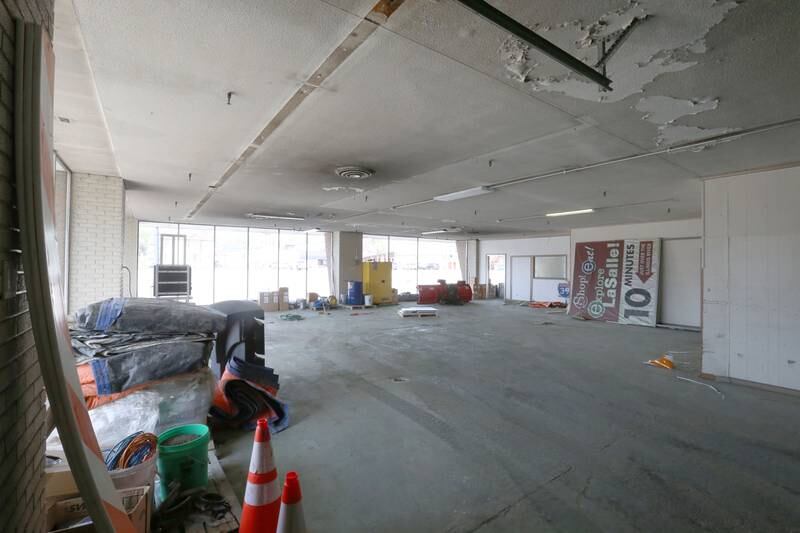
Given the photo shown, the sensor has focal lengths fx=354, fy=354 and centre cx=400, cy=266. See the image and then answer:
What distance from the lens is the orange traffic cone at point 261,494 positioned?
1761mm

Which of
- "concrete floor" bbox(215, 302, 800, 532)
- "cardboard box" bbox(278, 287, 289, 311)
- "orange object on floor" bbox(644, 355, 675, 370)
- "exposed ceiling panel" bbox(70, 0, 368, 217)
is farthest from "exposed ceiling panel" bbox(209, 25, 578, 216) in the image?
"cardboard box" bbox(278, 287, 289, 311)

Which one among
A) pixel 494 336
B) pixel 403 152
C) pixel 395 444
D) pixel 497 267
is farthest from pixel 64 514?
pixel 497 267

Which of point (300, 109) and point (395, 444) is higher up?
point (300, 109)

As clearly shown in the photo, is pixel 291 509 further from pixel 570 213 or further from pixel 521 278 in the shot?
pixel 521 278

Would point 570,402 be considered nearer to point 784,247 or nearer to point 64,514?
point 784,247

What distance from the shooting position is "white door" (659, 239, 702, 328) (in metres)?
8.47

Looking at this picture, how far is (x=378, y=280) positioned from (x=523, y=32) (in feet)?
37.8

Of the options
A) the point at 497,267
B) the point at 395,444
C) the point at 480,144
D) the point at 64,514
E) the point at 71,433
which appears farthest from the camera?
the point at 497,267

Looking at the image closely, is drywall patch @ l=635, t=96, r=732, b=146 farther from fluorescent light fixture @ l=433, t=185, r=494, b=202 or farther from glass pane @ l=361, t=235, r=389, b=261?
glass pane @ l=361, t=235, r=389, b=261

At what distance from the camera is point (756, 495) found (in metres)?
2.27

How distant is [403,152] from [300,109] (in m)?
1.35

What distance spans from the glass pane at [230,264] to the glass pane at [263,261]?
233 millimetres

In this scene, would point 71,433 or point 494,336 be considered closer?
point 71,433

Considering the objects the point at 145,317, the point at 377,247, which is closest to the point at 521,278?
the point at 377,247
